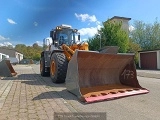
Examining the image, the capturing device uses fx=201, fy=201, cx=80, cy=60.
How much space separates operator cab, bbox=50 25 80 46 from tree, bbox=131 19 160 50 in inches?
1536

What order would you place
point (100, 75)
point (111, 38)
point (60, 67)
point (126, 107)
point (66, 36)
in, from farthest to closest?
point (111, 38), point (66, 36), point (60, 67), point (100, 75), point (126, 107)

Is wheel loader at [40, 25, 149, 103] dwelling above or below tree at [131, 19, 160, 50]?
below

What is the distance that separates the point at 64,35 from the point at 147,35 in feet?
134

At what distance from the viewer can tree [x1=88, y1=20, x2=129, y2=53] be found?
33.2 metres

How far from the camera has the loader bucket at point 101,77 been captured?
6181 mm

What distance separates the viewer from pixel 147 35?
4869 cm

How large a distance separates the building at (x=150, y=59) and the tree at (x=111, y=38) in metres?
4.46

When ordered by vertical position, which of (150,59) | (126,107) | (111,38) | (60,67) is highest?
(111,38)

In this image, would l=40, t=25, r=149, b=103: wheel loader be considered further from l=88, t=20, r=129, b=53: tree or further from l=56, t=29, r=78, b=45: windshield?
l=88, t=20, r=129, b=53: tree

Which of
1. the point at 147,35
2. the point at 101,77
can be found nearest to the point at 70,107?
the point at 101,77

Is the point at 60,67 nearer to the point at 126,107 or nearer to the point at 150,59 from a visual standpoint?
the point at 126,107

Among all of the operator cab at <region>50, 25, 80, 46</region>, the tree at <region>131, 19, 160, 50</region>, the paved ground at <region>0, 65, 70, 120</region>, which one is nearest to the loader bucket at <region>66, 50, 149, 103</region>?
the paved ground at <region>0, 65, 70, 120</region>

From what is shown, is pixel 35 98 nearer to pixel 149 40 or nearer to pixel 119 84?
pixel 119 84

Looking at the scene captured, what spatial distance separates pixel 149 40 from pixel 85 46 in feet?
138
